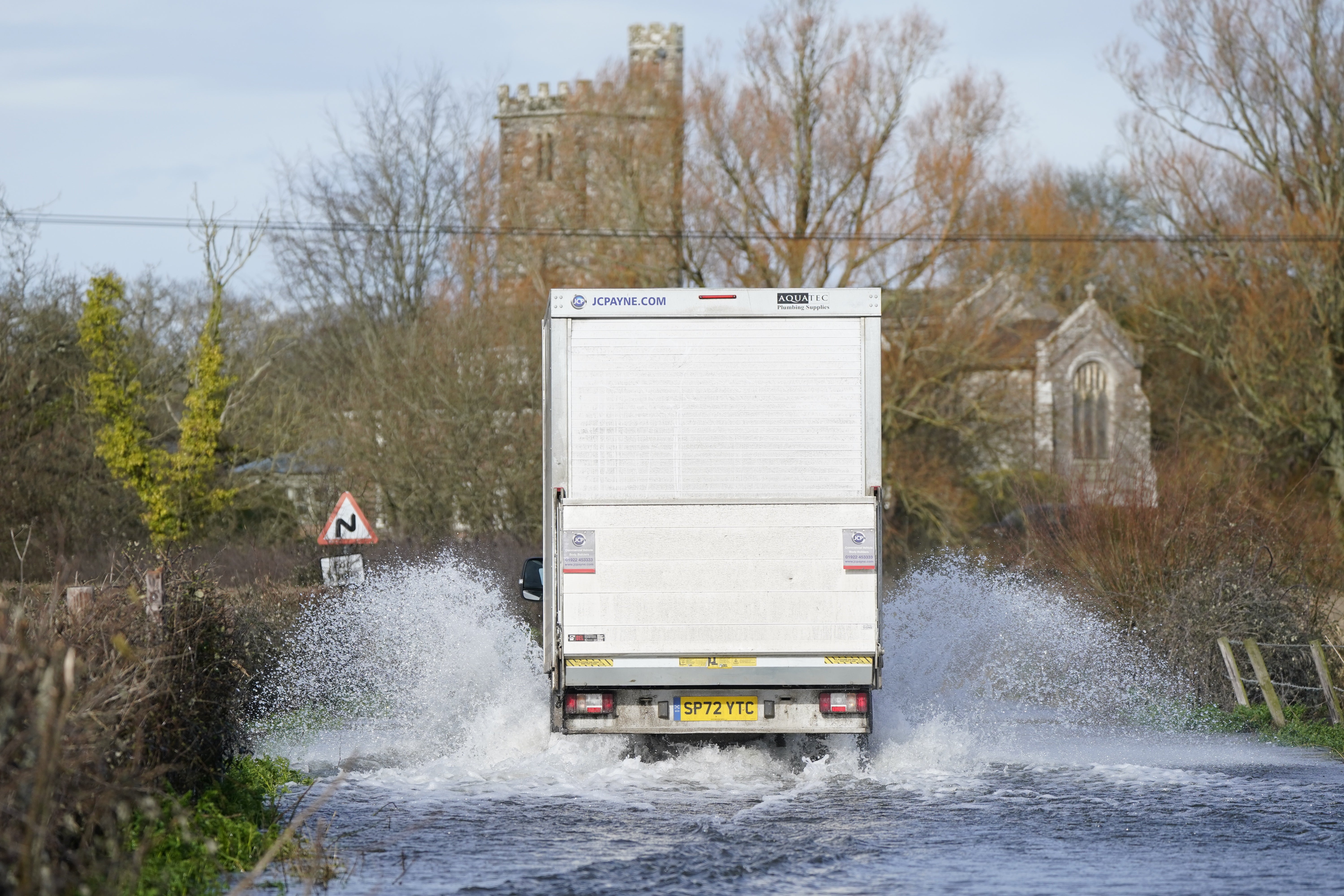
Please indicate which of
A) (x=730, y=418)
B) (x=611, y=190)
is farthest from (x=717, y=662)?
(x=611, y=190)

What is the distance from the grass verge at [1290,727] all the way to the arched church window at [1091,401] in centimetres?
4702

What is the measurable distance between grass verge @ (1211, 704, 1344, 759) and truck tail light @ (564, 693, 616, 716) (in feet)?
20.0

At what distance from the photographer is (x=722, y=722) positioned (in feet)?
33.8

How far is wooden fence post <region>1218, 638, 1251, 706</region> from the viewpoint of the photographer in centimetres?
1476

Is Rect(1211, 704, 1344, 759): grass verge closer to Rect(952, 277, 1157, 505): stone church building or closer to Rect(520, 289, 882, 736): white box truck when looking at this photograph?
Rect(952, 277, 1157, 505): stone church building

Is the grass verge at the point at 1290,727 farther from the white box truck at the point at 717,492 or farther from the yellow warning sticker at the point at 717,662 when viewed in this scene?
the yellow warning sticker at the point at 717,662

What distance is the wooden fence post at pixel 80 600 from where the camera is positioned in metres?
8.46

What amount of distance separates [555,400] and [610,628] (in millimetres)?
1573

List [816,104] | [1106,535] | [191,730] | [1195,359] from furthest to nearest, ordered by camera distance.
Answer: [1195,359] < [816,104] < [1106,535] < [191,730]

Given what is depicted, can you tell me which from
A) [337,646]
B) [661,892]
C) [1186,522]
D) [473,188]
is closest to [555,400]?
[661,892]

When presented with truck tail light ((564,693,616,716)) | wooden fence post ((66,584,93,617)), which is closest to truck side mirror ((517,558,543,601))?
truck tail light ((564,693,616,716))

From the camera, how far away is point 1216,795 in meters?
10.1

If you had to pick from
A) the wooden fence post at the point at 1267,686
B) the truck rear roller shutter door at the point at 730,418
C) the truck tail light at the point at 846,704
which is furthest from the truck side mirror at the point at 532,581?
the wooden fence post at the point at 1267,686

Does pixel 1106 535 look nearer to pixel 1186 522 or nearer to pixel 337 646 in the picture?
pixel 1186 522
